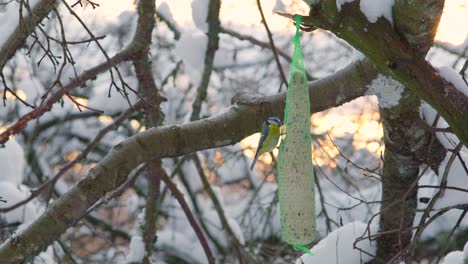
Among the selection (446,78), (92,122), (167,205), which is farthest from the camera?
(92,122)

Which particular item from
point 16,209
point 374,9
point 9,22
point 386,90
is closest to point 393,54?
point 374,9

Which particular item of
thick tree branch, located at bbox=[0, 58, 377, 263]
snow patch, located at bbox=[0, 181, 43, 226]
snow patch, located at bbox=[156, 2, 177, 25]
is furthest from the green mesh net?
snow patch, located at bbox=[156, 2, 177, 25]

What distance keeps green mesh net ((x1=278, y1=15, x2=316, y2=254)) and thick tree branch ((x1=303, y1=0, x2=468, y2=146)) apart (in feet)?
0.71

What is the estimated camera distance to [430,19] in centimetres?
146

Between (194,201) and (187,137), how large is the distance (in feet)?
→ 6.54

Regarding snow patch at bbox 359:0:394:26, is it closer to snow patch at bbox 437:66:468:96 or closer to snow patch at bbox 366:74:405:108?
snow patch at bbox 437:66:468:96

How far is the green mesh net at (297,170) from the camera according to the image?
157 centimetres

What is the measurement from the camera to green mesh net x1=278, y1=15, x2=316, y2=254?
1.57 meters

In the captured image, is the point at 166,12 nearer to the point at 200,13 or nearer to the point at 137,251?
the point at 200,13

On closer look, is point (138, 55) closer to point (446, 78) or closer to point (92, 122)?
point (446, 78)

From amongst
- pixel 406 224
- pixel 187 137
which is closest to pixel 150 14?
pixel 187 137

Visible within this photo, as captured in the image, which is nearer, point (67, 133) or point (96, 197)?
point (96, 197)

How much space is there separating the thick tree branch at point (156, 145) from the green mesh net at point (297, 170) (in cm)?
34

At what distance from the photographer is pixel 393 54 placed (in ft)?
4.45
